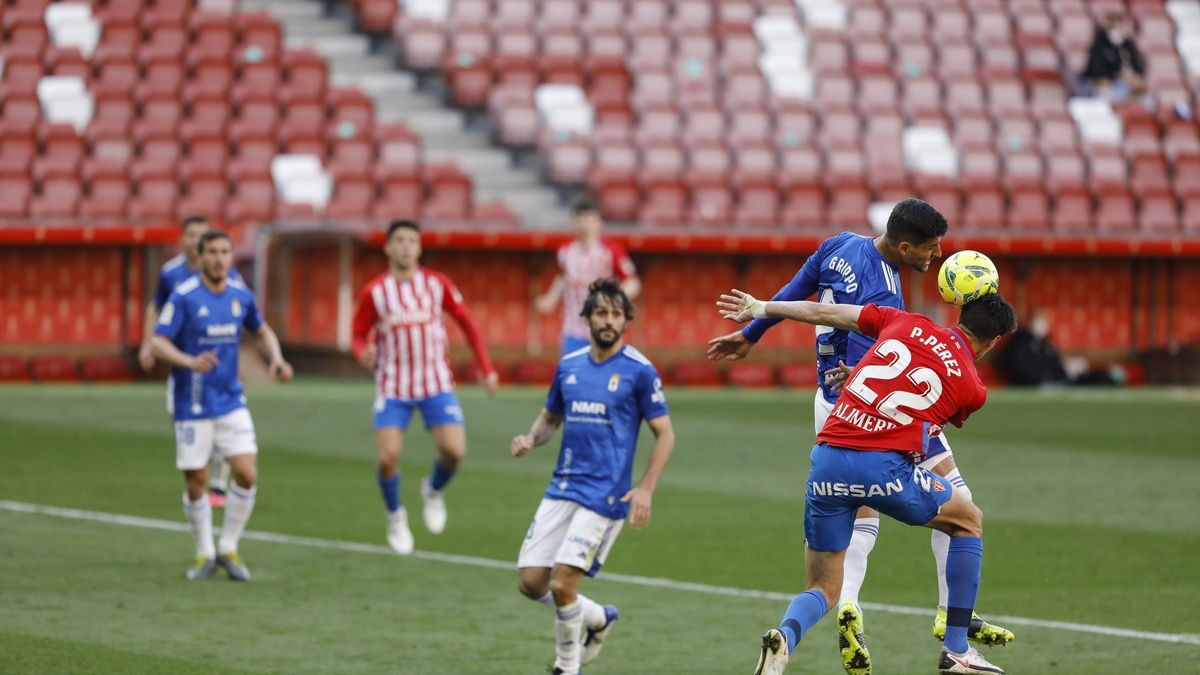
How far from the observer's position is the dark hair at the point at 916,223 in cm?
Answer: 714

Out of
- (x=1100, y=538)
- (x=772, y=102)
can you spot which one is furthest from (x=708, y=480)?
(x=772, y=102)

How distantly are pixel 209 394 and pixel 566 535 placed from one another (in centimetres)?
380

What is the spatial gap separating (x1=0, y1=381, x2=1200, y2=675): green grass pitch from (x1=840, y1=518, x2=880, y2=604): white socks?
0.65m

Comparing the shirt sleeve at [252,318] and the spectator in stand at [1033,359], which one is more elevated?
the shirt sleeve at [252,318]

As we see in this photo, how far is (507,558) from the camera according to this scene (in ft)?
37.4

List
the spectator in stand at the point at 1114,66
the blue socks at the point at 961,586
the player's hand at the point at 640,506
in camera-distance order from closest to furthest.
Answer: the blue socks at the point at 961,586 → the player's hand at the point at 640,506 → the spectator in stand at the point at 1114,66

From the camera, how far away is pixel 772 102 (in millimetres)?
28516

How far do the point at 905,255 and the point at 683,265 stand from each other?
19023mm

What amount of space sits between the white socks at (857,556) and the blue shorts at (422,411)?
444 centimetres

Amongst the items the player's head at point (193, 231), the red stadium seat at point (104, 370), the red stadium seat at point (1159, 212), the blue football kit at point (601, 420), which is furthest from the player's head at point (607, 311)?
the red stadium seat at point (1159, 212)

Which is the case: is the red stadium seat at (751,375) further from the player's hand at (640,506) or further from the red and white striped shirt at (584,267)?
the player's hand at (640,506)

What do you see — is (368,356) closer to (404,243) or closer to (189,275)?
(404,243)

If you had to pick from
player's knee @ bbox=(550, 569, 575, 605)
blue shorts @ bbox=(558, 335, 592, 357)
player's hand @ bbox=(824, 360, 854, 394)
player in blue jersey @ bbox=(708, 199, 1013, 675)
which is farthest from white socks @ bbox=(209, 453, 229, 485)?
player's hand @ bbox=(824, 360, 854, 394)

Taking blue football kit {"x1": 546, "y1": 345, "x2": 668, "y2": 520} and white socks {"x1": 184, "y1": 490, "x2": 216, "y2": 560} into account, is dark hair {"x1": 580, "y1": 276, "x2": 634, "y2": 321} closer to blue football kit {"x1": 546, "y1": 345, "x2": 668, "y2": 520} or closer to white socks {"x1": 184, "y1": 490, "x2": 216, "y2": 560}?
blue football kit {"x1": 546, "y1": 345, "x2": 668, "y2": 520}
